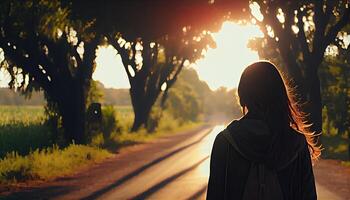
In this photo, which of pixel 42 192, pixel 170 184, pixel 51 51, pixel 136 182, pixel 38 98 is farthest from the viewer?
pixel 38 98

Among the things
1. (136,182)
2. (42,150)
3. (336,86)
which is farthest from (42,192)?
(336,86)

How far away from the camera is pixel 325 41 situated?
20.5 metres

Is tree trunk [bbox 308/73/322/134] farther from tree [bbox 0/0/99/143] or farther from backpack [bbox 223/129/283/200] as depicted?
backpack [bbox 223/129/283/200]

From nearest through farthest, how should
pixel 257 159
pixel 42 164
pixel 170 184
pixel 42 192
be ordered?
pixel 257 159 < pixel 42 192 < pixel 170 184 < pixel 42 164

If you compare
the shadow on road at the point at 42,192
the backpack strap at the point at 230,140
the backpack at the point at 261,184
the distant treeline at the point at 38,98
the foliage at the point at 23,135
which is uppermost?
the distant treeline at the point at 38,98

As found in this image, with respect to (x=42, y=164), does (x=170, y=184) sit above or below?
below

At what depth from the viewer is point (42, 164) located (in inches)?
608

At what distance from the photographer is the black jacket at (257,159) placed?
312 cm

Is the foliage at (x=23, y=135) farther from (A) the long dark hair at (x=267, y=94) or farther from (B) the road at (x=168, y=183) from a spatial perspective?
(A) the long dark hair at (x=267, y=94)

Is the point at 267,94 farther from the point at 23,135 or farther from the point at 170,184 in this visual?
the point at 23,135

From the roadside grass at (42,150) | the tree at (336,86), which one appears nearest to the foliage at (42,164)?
the roadside grass at (42,150)

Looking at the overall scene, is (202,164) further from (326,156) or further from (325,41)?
(325,41)

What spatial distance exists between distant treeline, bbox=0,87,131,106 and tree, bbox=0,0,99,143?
205 feet

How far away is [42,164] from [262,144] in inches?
517
